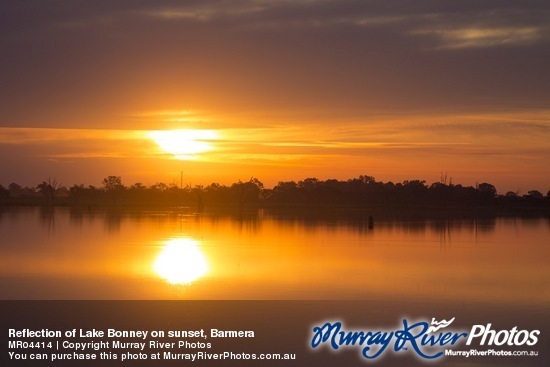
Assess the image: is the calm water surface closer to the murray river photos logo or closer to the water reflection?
the water reflection

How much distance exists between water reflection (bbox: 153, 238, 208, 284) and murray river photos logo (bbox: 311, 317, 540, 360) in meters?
→ 7.04

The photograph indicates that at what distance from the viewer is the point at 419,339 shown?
11.4 m

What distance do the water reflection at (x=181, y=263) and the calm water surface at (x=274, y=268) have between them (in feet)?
0.10

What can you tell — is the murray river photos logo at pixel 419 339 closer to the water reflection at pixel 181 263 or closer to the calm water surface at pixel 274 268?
the calm water surface at pixel 274 268

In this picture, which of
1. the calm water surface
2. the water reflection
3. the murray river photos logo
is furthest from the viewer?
A: the water reflection

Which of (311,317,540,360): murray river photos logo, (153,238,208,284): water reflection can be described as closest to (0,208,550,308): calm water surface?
(153,238,208,284): water reflection

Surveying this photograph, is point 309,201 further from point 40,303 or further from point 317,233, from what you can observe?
point 40,303

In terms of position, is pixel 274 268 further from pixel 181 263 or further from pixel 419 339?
pixel 419 339

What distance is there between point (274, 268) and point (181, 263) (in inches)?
114

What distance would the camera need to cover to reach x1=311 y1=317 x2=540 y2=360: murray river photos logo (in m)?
10.8

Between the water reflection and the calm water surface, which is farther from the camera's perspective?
the water reflection

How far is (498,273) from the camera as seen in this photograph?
20.8m

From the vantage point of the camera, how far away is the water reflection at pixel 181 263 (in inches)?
746

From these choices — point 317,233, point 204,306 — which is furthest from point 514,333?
point 317,233
